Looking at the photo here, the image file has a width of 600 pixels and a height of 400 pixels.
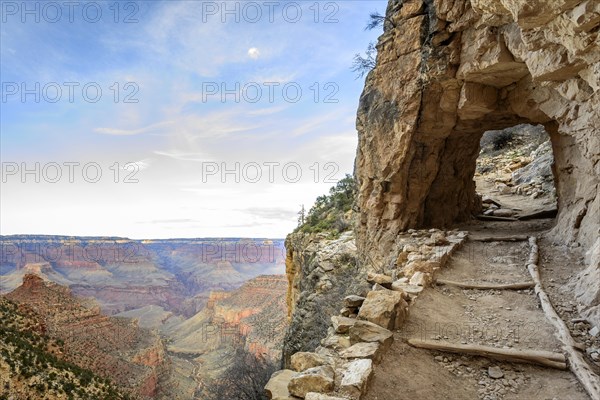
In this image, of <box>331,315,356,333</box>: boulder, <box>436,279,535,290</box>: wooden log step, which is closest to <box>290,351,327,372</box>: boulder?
<box>331,315,356,333</box>: boulder

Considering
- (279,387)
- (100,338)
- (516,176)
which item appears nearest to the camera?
(279,387)

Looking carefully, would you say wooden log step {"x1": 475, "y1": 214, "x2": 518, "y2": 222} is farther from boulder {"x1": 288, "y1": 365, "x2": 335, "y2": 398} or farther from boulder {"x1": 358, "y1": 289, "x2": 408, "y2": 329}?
boulder {"x1": 288, "y1": 365, "x2": 335, "y2": 398}

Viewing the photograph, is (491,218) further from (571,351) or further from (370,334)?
(370,334)

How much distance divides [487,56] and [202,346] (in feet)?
179

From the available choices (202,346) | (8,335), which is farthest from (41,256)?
(8,335)

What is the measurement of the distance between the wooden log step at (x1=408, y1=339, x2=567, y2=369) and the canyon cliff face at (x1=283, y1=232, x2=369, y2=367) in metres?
3.42

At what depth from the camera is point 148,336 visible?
135 feet

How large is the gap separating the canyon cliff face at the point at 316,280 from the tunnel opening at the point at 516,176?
5.18 metres

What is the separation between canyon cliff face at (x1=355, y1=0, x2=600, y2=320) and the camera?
4.95 meters

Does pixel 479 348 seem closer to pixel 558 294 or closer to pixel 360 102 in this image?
pixel 558 294

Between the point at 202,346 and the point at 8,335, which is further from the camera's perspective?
the point at 202,346

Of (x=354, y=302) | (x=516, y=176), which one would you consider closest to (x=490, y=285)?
(x=354, y=302)

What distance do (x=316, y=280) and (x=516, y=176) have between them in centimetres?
1220

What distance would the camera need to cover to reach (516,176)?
18016 millimetres
